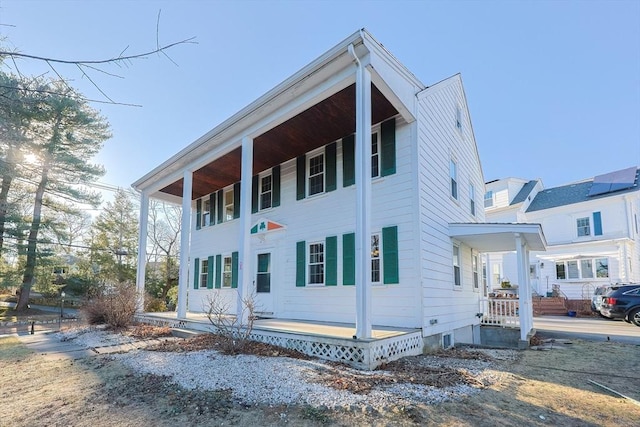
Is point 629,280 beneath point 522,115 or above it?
beneath

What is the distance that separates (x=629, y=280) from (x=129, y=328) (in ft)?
74.8

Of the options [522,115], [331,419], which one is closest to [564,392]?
[331,419]

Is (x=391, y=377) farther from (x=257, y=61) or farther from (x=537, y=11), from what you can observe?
(x=537, y=11)

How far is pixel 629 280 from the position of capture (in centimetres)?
1845

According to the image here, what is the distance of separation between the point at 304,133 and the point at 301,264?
3.60 m

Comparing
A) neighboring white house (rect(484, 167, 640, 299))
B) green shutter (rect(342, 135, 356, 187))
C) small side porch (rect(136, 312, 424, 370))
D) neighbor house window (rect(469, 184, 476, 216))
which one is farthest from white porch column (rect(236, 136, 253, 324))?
neighboring white house (rect(484, 167, 640, 299))

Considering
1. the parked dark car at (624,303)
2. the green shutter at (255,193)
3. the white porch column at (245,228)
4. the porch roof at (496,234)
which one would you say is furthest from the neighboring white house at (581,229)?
the white porch column at (245,228)

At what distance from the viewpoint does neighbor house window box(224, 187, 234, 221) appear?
13492 mm

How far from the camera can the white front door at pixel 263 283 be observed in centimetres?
1102

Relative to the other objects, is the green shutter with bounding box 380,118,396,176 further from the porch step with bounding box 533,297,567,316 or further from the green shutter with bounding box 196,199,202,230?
the porch step with bounding box 533,297,567,316

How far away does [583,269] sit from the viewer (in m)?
20.1

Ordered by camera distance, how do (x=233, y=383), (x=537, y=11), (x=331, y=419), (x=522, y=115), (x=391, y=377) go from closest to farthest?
(x=331, y=419)
(x=233, y=383)
(x=391, y=377)
(x=537, y=11)
(x=522, y=115)

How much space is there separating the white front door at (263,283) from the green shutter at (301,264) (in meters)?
1.31

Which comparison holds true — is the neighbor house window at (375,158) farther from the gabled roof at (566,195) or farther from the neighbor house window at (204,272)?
the gabled roof at (566,195)
